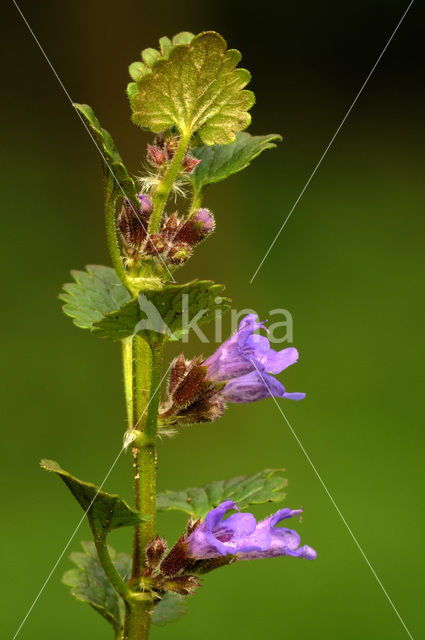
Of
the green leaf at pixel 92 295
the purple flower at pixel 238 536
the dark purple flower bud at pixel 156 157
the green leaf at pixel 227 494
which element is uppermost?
the dark purple flower bud at pixel 156 157

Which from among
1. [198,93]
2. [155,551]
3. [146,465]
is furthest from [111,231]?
[155,551]

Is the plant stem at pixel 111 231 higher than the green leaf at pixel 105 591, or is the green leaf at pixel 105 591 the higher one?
the plant stem at pixel 111 231

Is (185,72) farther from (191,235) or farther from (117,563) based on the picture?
(117,563)

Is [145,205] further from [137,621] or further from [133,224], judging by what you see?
[137,621]

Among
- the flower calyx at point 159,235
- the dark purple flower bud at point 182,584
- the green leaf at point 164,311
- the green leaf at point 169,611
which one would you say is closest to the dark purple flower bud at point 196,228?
the flower calyx at point 159,235

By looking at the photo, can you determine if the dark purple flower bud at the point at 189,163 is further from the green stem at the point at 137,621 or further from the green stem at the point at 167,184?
the green stem at the point at 137,621

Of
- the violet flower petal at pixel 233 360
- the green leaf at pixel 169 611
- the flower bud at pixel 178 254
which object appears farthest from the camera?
the green leaf at pixel 169 611
